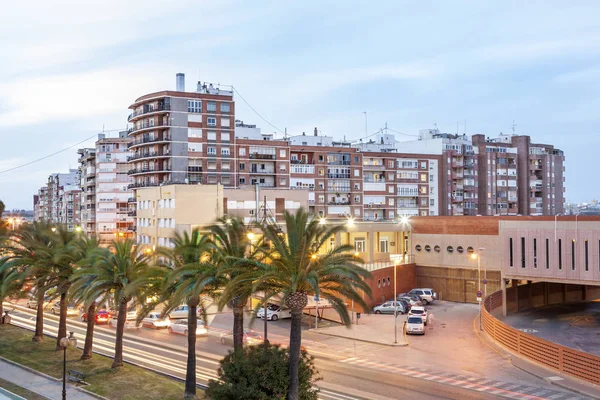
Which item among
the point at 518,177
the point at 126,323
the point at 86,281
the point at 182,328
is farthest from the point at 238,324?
the point at 518,177

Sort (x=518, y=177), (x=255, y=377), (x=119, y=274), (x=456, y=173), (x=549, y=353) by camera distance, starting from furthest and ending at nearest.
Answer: (x=518, y=177), (x=456, y=173), (x=549, y=353), (x=119, y=274), (x=255, y=377)

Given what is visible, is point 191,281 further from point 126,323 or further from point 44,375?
point 126,323

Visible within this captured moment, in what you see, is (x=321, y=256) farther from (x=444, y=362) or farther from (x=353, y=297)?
(x=444, y=362)

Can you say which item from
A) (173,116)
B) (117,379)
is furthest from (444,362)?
(173,116)

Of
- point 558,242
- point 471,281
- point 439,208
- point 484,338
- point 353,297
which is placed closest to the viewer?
point 353,297

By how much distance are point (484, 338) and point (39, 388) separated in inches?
1113

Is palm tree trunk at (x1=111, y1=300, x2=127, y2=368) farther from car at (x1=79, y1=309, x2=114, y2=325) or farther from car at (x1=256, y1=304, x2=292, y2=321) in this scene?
car at (x1=79, y1=309, x2=114, y2=325)

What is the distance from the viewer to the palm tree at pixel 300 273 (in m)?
24.5

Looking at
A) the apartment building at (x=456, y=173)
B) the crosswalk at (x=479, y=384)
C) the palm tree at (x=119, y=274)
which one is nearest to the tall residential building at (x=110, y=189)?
the apartment building at (x=456, y=173)

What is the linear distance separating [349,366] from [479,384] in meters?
7.39

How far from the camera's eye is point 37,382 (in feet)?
109

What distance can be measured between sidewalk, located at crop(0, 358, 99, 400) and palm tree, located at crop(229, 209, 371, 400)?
1096 centimetres

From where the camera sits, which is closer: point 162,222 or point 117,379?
point 117,379

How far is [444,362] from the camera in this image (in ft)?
123
